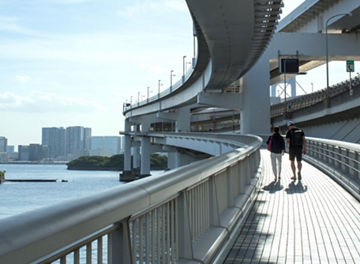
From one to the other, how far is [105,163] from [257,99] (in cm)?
12659

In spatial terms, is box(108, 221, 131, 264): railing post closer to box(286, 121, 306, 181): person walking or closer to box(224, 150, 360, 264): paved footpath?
box(224, 150, 360, 264): paved footpath

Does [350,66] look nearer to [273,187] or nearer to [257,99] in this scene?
[257,99]

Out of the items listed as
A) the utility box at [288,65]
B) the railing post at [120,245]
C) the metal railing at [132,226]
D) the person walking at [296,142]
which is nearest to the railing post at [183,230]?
the metal railing at [132,226]

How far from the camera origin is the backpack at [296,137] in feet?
48.2

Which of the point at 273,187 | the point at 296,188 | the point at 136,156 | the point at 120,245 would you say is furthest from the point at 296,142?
the point at 136,156

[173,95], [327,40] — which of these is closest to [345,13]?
[327,40]

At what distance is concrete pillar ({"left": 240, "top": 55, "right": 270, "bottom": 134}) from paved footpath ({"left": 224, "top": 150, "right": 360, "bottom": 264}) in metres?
31.4

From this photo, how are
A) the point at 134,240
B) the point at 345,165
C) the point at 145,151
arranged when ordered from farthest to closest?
1. the point at 145,151
2. the point at 345,165
3. the point at 134,240

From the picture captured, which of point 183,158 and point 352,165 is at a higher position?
point 352,165

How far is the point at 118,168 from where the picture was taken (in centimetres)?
16162

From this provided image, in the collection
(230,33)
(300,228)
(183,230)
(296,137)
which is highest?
(230,33)

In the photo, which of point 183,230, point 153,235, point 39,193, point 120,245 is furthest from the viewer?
point 39,193

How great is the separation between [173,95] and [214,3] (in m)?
42.3

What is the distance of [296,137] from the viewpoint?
582 inches
